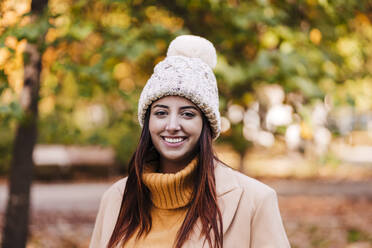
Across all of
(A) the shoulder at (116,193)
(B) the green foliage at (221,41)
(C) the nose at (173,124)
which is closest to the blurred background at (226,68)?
(B) the green foliage at (221,41)

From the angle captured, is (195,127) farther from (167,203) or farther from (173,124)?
(167,203)

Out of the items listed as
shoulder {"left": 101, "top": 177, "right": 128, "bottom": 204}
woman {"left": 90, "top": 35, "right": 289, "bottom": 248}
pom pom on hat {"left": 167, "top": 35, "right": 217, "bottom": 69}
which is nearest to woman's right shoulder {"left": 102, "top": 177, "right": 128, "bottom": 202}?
shoulder {"left": 101, "top": 177, "right": 128, "bottom": 204}

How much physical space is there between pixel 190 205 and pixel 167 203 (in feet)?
0.34

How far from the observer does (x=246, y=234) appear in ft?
6.53

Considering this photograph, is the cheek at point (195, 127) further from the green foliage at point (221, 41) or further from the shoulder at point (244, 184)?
the green foliage at point (221, 41)

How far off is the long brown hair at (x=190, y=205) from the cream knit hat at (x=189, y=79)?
0.21ft

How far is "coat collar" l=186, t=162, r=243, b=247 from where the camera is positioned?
6.52ft

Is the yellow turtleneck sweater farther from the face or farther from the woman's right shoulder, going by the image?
the woman's right shoulder

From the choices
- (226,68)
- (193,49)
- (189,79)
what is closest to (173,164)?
(189,79)

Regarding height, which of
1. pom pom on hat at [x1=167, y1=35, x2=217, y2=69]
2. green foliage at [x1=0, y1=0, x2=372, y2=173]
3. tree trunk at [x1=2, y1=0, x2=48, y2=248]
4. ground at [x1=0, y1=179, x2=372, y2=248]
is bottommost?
ground at [x1=0, y1=179, x2=372, y2=248]

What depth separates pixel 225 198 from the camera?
205 centimetres

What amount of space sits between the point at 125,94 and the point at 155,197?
91.9 inches

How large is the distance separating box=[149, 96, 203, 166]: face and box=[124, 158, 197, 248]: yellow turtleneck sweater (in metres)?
0.09

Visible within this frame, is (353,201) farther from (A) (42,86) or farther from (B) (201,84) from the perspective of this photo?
(B) (201,84)
